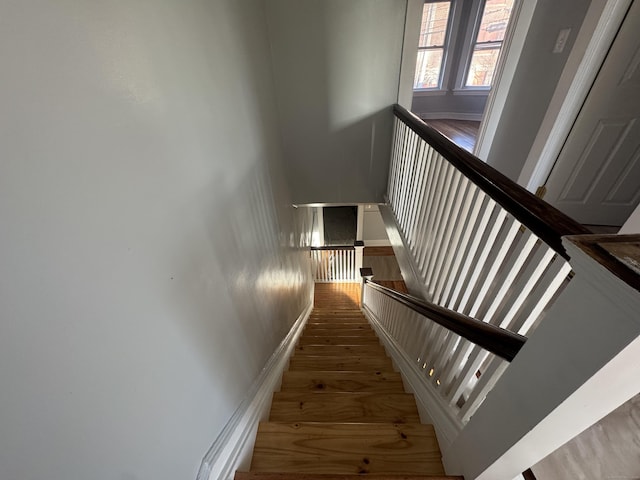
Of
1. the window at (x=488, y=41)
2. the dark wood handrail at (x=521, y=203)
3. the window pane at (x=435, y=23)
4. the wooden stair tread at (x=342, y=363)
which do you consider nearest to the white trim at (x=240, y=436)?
the wooden stair tread at (x=342, y=363)

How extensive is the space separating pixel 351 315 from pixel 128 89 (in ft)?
13.2

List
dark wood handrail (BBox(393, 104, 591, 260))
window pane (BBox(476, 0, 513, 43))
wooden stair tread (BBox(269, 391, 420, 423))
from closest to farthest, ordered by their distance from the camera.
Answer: dark wood handrail (BBox(393, 104, 591, 260)), wooden stair tread (BBox(269, 391, 420, 423)), window pane (BBox(476, 0, 513, 43))

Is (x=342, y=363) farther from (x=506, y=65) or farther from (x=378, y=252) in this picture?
(x=378, y=252)

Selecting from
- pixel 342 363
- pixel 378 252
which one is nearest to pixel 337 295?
pixel 378 252

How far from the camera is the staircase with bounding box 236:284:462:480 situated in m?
1.05

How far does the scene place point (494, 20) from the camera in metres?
4.59

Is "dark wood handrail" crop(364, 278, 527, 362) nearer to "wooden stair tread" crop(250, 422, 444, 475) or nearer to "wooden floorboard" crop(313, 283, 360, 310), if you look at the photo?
"wooden stair tread" crop(250, 422, 444, 475)

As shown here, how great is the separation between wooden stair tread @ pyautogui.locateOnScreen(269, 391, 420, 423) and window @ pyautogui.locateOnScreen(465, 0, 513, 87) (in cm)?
509

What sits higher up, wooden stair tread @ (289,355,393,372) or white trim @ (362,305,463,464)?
white trim @ (362,305,463,464)

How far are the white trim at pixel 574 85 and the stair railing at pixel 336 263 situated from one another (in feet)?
9.44

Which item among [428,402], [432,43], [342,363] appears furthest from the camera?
[432,43]

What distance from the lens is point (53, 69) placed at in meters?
0.44

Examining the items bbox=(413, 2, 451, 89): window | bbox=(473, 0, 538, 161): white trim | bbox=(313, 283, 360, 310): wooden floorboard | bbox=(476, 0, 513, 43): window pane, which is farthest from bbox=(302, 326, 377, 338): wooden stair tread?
bbox=(476, 0, 513, 43): window pane

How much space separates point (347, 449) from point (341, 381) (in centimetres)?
64
